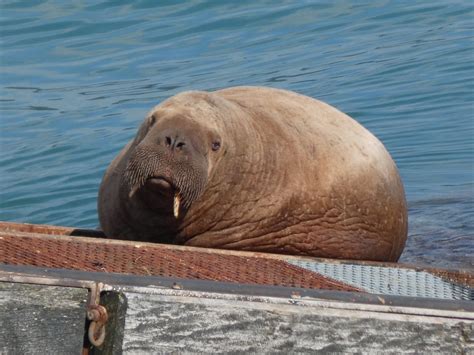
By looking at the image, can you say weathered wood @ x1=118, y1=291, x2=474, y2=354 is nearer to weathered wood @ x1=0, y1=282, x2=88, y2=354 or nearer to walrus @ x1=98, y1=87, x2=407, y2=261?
weathered wood @ x1=0, y1=282, x2=88, y2=354

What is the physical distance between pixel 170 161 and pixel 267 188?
78cm

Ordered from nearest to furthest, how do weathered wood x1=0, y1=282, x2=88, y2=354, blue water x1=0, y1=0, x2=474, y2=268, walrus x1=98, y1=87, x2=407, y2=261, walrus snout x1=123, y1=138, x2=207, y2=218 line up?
weathered wood x1=0, y1=282, x2=88, y2=354
walrus snout x1=123, y1=138, x2=207, y2=218
walrus x1=98, y1=87, x2=407, y2=261
blue water x1=0, y1=0, x2=474, y2=268

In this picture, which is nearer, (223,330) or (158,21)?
(223,330)

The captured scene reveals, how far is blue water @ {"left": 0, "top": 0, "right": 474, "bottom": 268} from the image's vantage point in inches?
391

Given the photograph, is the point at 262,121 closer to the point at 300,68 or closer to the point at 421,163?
the point at 421,163

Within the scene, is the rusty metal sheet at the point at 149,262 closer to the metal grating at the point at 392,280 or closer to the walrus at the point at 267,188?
the metal grating at the point at 392,280

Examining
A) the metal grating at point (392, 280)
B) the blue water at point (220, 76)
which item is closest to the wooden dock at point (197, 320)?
the metal grating at point (392, 280)

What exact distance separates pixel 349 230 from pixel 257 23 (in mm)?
9455

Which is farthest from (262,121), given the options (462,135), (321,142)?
(462,135)

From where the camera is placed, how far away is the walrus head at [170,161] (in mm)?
4762

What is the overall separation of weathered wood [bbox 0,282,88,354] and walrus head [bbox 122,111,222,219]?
7.29 ft

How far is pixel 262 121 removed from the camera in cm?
558

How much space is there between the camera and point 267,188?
542 centimetres

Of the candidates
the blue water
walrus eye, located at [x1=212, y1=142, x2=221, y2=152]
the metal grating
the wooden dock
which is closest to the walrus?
walrus eye, located at [x1=212, y1=142, x2=221, y2=152]
